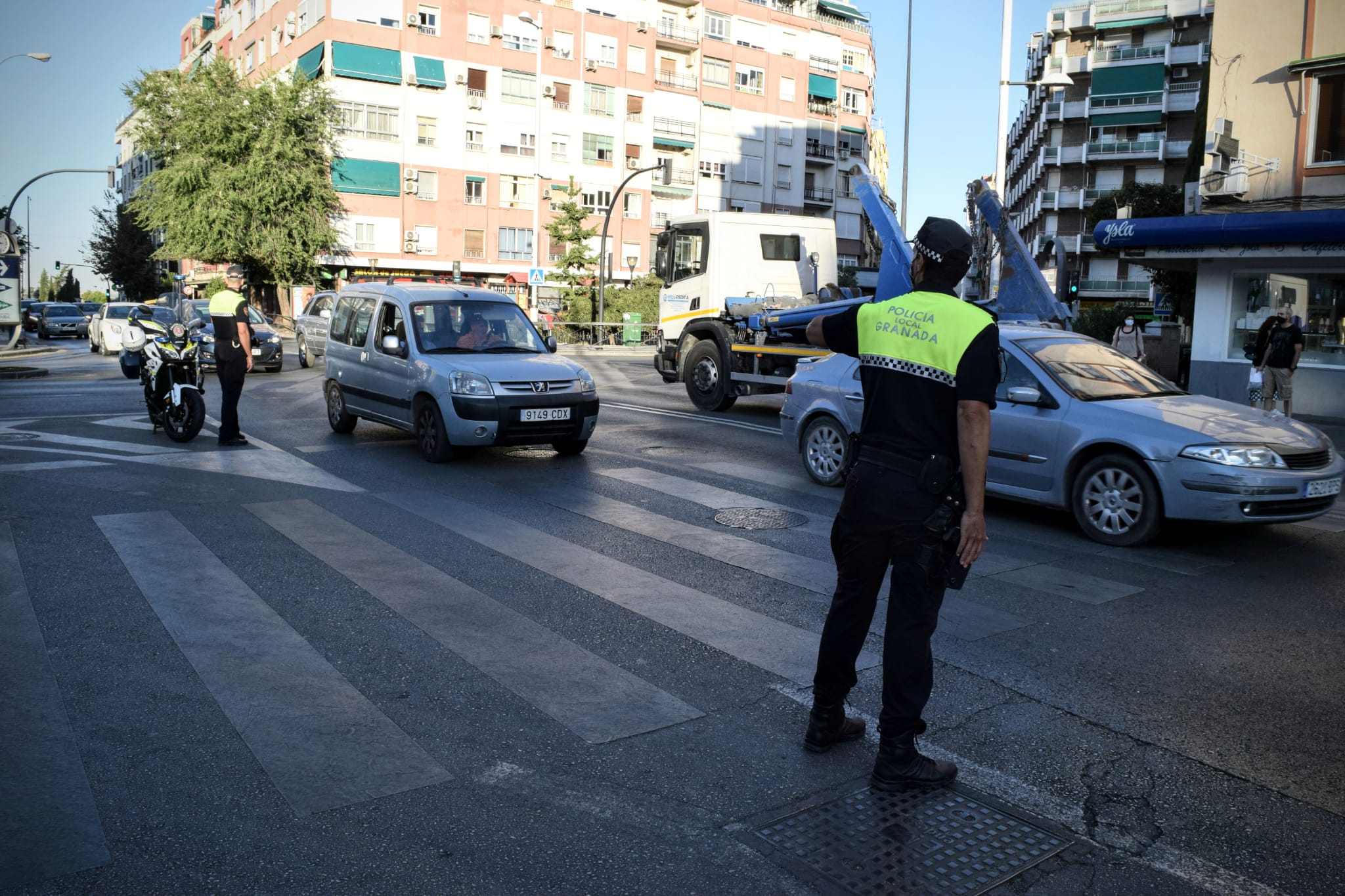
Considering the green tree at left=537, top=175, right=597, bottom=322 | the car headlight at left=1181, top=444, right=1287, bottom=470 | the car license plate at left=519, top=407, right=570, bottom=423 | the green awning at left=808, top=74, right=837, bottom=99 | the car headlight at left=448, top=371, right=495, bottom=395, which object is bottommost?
the car license plate at left=519, top=407, right=570, bottom=423

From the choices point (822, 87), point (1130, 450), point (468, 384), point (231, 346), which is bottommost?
point (1130, 450)

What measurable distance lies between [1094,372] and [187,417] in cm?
916

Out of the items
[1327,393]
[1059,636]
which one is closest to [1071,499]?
[1059,636]

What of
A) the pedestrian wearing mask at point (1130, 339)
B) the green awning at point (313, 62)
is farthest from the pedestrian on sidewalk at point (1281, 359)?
the green awning at point (313, 62)

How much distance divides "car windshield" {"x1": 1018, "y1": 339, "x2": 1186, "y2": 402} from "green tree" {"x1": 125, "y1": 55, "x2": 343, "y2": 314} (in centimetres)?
4406

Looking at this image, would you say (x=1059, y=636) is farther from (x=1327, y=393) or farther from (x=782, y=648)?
(x=1327, y=393)

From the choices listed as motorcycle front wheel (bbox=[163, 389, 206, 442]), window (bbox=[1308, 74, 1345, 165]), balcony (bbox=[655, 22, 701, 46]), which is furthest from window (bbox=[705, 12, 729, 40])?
motorcycle front wheel (bbox=[163, 389, 206, 442])

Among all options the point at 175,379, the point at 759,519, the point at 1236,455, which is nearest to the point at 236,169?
the point at 175,379

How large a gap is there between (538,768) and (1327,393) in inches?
748

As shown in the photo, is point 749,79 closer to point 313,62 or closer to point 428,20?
point 428,20

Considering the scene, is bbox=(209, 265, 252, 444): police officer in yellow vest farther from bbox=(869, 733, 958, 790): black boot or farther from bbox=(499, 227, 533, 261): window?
bbox=(499, 227, 533, 261): window

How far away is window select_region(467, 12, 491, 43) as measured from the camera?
53.9m

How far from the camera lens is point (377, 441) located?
12.4 metres

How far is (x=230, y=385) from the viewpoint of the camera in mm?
11297
